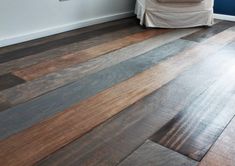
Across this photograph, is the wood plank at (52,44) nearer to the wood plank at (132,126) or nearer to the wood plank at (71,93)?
the wood plank at (71,93)

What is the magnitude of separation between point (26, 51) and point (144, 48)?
3.15 feet

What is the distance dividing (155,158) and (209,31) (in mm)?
2129

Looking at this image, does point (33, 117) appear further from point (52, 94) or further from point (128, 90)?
point (128, 90)

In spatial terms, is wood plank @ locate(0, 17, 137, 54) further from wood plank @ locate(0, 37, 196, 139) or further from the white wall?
wood plank @ locate(0, 37, 196, 139)

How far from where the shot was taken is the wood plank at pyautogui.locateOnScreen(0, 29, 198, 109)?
1.52 metres

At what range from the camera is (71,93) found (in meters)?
1.54

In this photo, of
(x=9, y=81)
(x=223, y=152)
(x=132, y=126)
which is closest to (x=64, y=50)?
(x=9, y=81)

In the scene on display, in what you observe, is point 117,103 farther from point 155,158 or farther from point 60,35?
point 60,35

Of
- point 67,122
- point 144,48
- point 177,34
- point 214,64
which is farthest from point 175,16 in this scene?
point 67,122

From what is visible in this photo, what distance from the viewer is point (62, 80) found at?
5.55ft

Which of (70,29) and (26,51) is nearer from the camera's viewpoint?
(26,51)

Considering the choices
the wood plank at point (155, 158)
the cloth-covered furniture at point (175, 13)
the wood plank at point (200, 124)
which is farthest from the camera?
the cloth-covered furniture at point (175, 13)

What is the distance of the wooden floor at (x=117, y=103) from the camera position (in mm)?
1081

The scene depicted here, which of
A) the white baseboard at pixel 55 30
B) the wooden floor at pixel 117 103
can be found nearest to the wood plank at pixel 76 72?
the wooden floor at pixel 117 103
